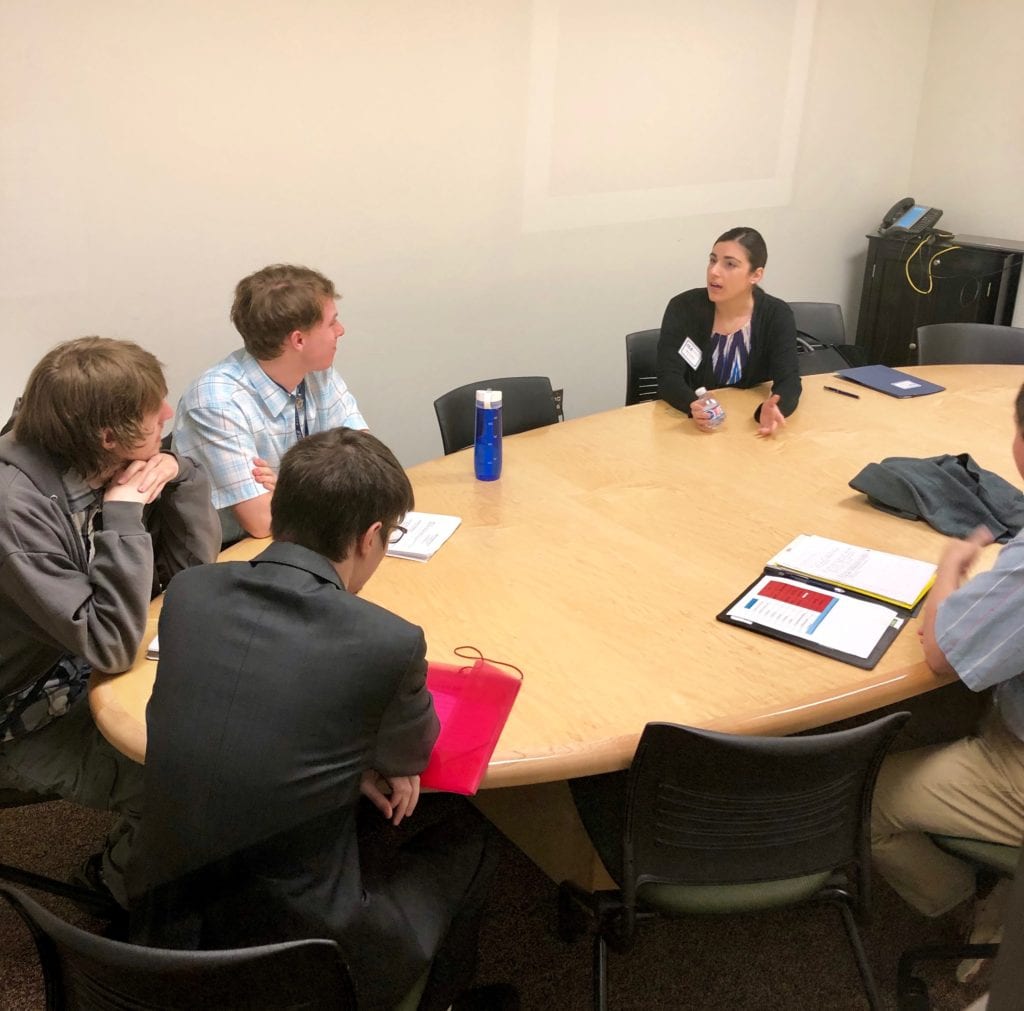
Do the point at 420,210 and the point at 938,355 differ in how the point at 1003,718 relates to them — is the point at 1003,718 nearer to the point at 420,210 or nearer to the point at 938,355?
the point at 938,355

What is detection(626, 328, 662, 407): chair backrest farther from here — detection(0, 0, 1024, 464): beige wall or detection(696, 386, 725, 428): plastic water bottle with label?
detection(0, 0, 1024, 464): beige wall

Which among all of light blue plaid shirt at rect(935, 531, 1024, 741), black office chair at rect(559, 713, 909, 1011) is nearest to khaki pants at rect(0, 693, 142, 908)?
black office chair at rect(559, 713, 909, 1011)

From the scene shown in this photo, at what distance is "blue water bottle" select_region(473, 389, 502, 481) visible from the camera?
2381 millimetres

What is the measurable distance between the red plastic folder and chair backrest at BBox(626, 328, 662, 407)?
186cm

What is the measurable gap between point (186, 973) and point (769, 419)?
2.18 meters

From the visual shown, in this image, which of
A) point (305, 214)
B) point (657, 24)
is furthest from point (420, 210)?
point (657, 24)

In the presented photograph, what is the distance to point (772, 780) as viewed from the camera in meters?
1.47

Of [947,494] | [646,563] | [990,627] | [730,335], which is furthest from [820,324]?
[990,627]

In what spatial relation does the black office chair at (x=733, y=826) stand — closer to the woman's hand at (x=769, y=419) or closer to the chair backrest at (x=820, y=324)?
the woman's hand at (x=769, y=419)

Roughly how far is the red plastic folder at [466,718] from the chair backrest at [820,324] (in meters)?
2.61

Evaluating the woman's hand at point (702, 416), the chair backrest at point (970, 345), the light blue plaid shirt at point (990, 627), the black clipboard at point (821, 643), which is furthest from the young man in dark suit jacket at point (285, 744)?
the chair backrest at point (970, 345)

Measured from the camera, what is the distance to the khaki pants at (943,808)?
172 cm

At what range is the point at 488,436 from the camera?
2.40m

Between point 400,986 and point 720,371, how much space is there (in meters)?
2.30
